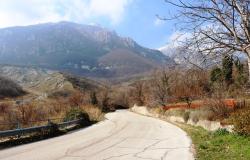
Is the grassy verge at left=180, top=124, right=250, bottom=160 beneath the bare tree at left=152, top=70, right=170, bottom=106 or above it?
beneath

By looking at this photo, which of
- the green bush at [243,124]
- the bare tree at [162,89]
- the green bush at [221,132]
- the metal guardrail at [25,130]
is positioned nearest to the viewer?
the green bush at [243,124]

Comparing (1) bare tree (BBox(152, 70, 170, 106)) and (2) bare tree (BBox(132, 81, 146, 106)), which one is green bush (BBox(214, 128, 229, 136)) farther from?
(2) bare tree (BBox(132, 81, 146, 106))

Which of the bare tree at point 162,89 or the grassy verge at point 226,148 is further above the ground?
the bare tree at point 162,89

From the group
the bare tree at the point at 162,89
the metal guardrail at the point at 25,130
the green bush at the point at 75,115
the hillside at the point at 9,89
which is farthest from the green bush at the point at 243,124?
the hillside at the point at 9,89

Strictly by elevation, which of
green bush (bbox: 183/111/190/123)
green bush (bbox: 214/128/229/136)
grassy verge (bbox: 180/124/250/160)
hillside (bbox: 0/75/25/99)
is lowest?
grassy verge (bbox: 180/124/250/160)

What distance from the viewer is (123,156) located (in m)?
16.7

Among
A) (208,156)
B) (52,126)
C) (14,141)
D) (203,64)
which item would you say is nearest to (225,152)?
(208,156)

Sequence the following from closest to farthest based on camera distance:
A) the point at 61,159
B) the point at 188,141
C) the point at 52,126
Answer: the point at 61,159, the point at 188,141, the point at 52,126

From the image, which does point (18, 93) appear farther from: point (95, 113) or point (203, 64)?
point (203, 64)

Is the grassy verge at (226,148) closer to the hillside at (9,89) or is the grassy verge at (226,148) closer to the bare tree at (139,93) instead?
the bare tree at (139,93)

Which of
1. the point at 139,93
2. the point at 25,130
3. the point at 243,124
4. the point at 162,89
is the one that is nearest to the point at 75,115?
the point at 25,130

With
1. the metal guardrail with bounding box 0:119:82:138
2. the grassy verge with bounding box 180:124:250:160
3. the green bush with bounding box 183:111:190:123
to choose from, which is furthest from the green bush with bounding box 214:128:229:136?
the green bush with bounding box 183:111:190:123

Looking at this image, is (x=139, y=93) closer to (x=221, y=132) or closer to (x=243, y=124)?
(x=221, y=132)

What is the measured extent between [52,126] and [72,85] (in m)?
142
